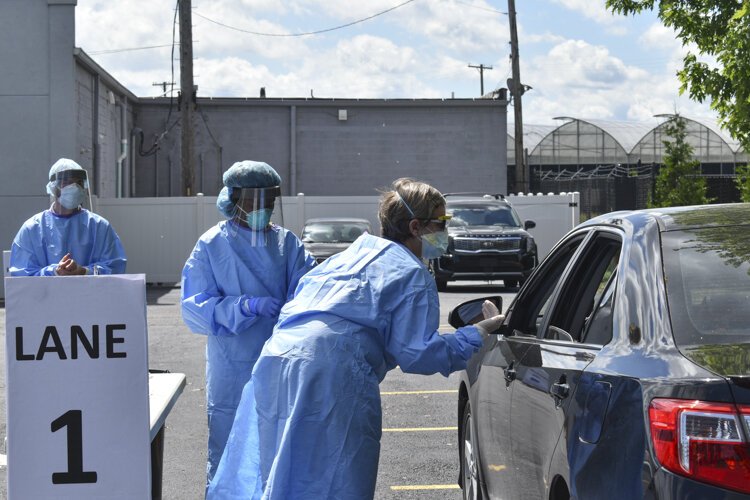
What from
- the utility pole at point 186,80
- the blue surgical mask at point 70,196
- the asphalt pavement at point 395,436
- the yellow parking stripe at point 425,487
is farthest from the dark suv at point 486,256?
the blue surgical mask at point 70,196

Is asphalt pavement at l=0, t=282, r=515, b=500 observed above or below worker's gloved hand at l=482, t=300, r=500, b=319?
below

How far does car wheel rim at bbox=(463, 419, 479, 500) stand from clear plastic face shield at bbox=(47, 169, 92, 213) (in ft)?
9.01

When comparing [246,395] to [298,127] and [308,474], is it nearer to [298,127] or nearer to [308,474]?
[308,474]

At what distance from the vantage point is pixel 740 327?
123 inches

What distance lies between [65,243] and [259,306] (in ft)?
6.57

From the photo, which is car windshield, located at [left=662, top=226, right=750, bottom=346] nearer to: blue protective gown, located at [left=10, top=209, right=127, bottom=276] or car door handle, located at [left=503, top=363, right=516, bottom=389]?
car door handle, located at [left=503, top=363, right=516, bottom=389]

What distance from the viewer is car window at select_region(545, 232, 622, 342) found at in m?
4.15

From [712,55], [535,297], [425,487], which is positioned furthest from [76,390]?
[712,55]

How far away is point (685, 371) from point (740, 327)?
1.33 ft

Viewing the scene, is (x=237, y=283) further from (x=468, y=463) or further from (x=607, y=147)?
(x=607, y=147)

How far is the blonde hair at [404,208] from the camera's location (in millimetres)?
4148

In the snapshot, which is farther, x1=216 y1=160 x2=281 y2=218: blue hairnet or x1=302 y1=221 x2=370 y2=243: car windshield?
x1=302 y1=221 x2=370 y2=243: car windshield

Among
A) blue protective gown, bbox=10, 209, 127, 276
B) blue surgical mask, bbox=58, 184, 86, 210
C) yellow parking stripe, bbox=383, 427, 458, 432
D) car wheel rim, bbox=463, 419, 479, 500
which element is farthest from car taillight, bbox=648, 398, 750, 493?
yellow parking stripe, bbox=383, 427, 458, 432

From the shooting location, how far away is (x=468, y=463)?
5.61 m
